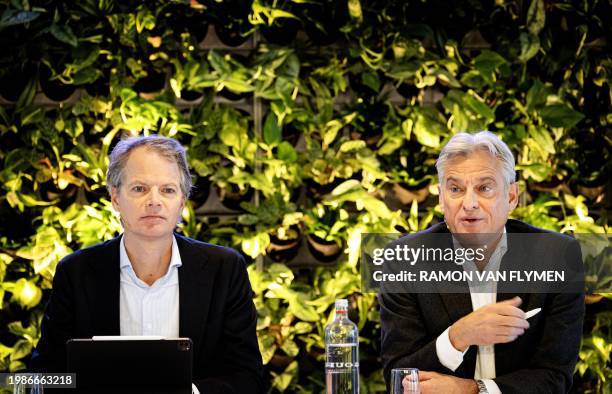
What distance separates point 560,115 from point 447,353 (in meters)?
1.44

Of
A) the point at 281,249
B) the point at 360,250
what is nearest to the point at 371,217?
the point at 360,250

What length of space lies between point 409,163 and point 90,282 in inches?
57.0

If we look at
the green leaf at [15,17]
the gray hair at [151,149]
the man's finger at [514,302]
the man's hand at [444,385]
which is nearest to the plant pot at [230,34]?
the green leaf at [15,17]

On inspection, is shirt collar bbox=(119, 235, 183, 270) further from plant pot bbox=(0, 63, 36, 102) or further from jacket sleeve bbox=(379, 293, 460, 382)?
plant pot bbox=(0, 63, 36, 102)

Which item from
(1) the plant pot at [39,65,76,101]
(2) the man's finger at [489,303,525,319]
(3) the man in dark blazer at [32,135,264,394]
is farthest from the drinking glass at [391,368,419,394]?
(1) the plant pot at [39,65,76,101]

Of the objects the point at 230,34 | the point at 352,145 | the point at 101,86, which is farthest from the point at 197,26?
the point at 352,145

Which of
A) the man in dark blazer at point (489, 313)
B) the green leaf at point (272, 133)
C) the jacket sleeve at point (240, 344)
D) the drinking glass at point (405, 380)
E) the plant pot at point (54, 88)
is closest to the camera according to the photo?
the drinking glass at point (405, 380)

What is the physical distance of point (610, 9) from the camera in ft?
11.3

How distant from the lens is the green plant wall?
3260mm

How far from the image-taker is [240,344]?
2398 millimetres

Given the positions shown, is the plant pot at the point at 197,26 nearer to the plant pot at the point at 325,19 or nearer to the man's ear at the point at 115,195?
the plant pot at the point at 325,19

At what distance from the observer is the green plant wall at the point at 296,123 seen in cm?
326

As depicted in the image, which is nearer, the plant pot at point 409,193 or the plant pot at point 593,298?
the plant pot at point 593,298

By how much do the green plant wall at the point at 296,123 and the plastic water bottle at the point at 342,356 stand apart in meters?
0.81
